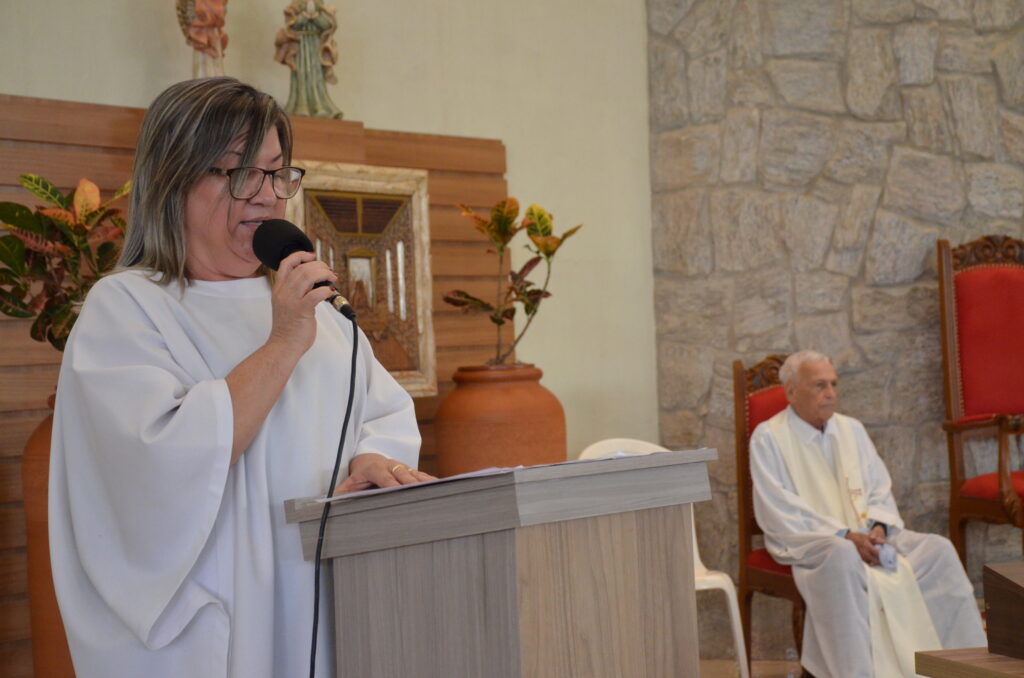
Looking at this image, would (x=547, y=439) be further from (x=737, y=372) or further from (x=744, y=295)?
(x=744, y=295)

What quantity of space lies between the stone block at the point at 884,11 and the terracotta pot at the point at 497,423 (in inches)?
86.4

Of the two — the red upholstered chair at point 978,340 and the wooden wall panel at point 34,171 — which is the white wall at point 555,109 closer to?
the wooden wall panel at point 34,171

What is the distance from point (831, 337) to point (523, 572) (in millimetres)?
3775

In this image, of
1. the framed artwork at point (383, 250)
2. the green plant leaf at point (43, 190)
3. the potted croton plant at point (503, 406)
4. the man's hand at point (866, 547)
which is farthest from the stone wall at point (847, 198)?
the green plant leaf at point (43, 190)

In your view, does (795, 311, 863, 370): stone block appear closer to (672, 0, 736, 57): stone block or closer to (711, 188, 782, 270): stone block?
(711, 188, 782, 270): stone block

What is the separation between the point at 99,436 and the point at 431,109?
10.6ft

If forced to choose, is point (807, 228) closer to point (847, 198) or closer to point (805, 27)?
point (847, 198)

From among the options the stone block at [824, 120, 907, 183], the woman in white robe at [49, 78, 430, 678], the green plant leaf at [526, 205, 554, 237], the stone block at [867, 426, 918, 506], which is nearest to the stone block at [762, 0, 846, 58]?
the stone block at [824, 120, 907, 183]

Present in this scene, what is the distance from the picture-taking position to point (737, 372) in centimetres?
454

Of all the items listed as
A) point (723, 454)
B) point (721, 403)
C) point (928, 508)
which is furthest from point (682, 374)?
point (928, 508)

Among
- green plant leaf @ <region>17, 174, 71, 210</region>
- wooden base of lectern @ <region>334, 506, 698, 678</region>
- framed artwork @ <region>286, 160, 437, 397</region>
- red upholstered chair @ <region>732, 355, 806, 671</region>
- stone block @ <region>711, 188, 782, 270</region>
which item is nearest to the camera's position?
wooden base of lectern @ <region>334, 506, 698, 678</region>

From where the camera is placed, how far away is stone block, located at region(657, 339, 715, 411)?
5.11m

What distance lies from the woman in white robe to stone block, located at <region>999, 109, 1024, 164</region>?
12.6ft

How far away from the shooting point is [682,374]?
5.20 meters
